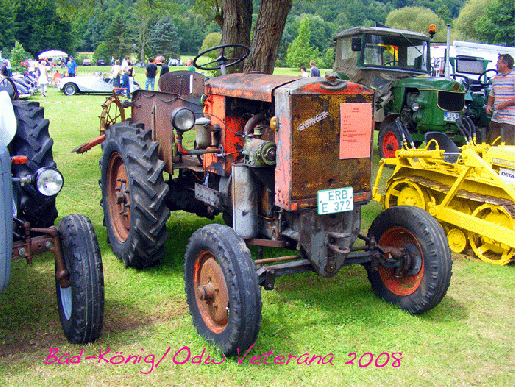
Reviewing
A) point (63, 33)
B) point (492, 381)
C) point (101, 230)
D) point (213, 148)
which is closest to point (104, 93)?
point (101, 230)

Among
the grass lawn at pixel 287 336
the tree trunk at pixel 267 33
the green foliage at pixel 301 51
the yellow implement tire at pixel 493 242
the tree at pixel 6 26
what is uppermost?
the tree at pixel 6 26

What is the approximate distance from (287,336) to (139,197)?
5.50ft

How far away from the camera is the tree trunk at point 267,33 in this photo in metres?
8.53

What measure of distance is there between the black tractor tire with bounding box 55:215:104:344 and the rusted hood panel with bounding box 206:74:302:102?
152 cm

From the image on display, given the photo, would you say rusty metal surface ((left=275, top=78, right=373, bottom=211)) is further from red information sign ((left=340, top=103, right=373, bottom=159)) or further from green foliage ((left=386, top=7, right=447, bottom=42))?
green foliage ((left=386, top=7, right=447, bottom=42))

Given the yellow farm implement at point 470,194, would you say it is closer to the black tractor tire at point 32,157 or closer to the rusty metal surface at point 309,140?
the rusty metal surface at point 309,140

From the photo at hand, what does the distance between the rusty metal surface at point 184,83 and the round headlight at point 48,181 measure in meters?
2.97

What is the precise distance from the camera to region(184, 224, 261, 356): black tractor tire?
3.17m

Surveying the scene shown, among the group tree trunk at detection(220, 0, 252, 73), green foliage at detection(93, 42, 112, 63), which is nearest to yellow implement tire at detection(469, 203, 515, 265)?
tree trunk at detection(220, 0, 252, 73)

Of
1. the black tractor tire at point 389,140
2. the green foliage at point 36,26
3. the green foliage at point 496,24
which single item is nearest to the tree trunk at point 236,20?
the black tractor tire at point 389,140

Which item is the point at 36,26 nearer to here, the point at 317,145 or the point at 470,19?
the point at 470,19

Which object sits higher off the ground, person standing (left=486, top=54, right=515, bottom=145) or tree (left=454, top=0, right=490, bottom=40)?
tree (left=454, top=0, right=490, bottom=40)

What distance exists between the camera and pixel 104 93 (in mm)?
25531

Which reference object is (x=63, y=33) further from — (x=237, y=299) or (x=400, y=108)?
(x=237, y=299)
